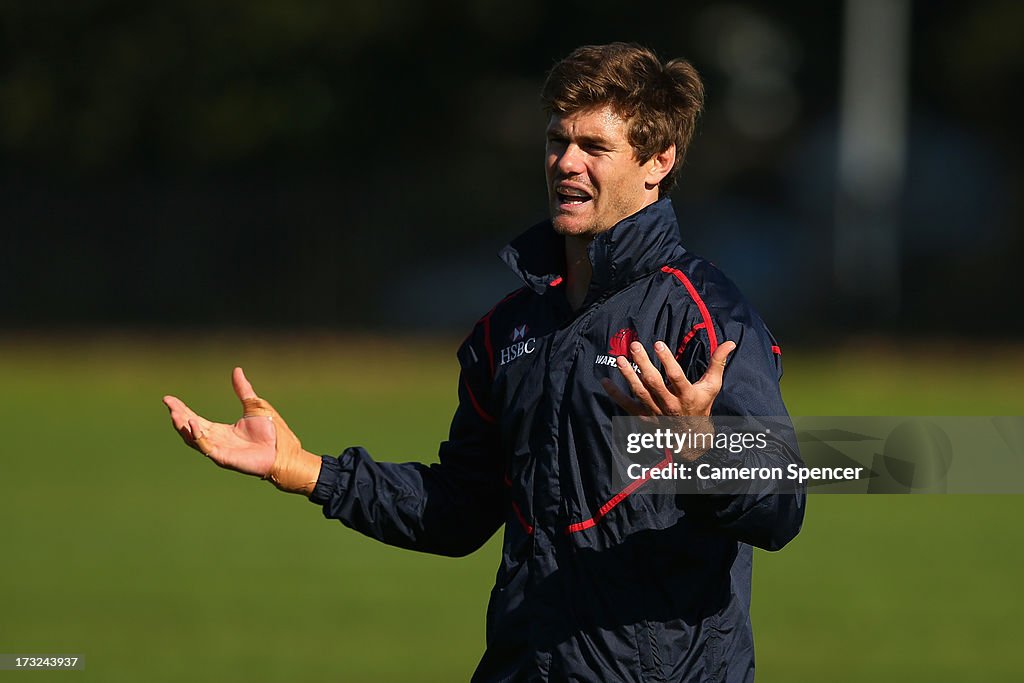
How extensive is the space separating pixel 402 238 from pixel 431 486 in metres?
25.8

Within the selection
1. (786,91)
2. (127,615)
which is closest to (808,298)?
(786,91)

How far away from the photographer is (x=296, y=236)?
2952cm

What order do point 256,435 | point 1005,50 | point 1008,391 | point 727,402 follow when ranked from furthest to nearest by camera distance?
point 1005,50 → point 1008,391 → point 256,435 → point 727,402

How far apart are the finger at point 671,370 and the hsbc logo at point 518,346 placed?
63 centimetres

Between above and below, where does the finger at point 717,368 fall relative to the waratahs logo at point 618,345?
below

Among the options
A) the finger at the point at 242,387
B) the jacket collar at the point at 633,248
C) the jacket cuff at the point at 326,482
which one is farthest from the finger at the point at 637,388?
the finger at the point at 242,387

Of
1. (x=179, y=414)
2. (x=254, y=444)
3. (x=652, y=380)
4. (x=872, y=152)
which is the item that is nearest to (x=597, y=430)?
(x=652, y=380)

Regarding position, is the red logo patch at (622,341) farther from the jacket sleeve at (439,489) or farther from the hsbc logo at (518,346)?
the jacket sleeve at (439,489)

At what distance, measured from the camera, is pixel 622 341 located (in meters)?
3.73

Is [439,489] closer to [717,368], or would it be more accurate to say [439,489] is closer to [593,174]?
[593,174]

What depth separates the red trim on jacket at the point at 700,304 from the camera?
11.8 ft

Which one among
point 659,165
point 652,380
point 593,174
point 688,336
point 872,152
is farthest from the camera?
point 872,152

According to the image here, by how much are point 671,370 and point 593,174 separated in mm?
796

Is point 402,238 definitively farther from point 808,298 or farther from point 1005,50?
point 1005,50
